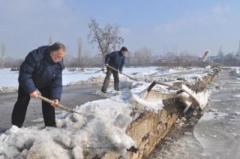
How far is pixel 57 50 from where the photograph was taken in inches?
246

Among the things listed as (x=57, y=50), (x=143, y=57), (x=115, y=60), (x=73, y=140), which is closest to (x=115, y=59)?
(x=115, y=60)

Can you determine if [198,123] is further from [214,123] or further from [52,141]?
[52,141]

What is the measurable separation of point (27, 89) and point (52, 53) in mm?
630

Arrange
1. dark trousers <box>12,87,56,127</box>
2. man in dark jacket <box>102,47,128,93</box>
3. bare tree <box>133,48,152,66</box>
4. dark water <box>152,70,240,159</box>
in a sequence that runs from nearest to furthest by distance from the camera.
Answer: dark trousers <box>12,87,56,127</box>
dark water <box>152,70,240,159</box>
man in dark jacket <box>102,47,128,93</box>
bare tree <box>133,48,152,66</box>

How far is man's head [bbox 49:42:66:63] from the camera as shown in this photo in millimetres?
6219

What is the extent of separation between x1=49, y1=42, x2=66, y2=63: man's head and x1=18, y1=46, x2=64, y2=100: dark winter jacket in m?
0.08

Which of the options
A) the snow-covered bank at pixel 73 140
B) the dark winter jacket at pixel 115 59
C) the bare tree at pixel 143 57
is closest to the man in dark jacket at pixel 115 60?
the dark winter jacket at pixel 115 59

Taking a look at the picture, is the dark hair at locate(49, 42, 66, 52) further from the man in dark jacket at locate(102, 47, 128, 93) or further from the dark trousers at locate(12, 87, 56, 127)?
the man in dark jacket at locate(102, 47, 128, 93)

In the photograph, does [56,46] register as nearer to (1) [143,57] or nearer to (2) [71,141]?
(2) [71,141]

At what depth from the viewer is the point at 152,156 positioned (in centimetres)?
→ 740

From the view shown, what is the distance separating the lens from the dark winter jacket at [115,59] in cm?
1534

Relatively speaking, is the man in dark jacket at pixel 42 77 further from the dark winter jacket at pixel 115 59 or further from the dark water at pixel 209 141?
the dark winter jacket at pixel 115 59

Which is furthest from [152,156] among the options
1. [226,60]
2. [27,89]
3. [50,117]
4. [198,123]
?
[226,60]

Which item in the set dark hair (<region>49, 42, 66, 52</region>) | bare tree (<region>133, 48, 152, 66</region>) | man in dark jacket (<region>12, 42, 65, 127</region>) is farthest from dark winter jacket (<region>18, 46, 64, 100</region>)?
bare tree (<region>133, 48, 152, 66</region>)
